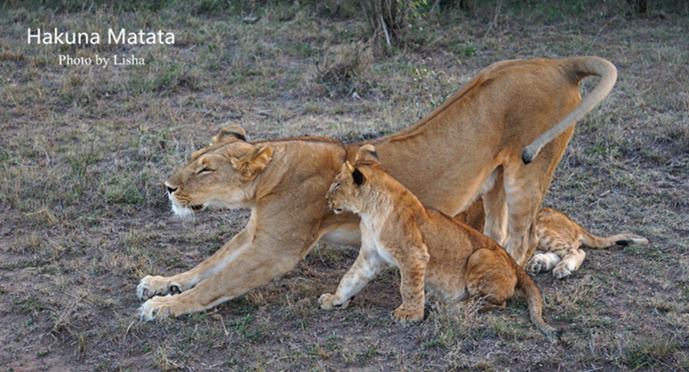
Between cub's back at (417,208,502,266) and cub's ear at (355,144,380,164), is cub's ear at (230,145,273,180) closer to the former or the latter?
cub's ear at (355,144,380,164)

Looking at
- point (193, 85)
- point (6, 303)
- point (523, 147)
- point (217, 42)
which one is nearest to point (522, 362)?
point (523, 147)

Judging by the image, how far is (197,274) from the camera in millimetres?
4633

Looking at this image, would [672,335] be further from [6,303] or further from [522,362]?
[6,303]

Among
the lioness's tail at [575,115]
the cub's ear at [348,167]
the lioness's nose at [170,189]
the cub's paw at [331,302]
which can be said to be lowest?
the cub's paw at [331,302]

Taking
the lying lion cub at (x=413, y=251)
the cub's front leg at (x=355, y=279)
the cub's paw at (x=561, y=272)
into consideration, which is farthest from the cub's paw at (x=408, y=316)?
the cub's paw at (x=561, y=272)

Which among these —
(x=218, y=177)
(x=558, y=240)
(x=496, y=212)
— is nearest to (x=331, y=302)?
(x=218, y=177)

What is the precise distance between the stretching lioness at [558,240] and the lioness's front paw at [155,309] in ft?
7.17

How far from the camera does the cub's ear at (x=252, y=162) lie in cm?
427

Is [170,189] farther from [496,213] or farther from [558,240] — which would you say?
[558,240]

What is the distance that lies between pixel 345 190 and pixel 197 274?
1172 millimetres

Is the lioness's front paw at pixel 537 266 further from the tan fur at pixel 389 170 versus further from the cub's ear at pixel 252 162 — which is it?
the cub's ear at pixel 252 162

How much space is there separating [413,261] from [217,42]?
572cm

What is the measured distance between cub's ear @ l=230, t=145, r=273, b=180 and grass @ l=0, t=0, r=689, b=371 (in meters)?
0.73

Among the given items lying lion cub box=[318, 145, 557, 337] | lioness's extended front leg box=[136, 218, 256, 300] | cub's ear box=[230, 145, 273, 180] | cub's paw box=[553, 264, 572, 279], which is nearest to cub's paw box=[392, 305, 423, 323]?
lying lion cub box=[318, 145, 557, 337]
